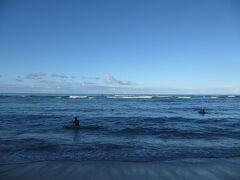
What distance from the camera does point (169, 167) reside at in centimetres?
A: 893

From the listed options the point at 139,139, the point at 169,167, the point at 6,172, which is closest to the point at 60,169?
the point at 6,172

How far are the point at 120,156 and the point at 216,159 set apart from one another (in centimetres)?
408

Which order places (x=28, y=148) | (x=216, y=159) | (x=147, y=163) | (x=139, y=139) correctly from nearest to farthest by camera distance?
(x=147, y=163) → (x=216, y=159) → (x=28, y=148) → (x=139, y=139)

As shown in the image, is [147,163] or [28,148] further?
[28,148]

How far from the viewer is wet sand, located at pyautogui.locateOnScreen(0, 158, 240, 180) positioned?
786cm

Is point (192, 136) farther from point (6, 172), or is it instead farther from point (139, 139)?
point (6, 172)

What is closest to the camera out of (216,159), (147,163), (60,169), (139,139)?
(60,169)

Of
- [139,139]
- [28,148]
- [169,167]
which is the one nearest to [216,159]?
[169,167]

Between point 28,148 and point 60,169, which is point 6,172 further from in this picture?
point 28,148

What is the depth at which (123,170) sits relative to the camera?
8.53 m

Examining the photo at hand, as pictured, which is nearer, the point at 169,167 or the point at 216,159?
the point at 169,167

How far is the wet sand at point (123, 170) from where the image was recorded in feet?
25.8

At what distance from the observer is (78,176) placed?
26.1ft

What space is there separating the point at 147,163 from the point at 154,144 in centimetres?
406
